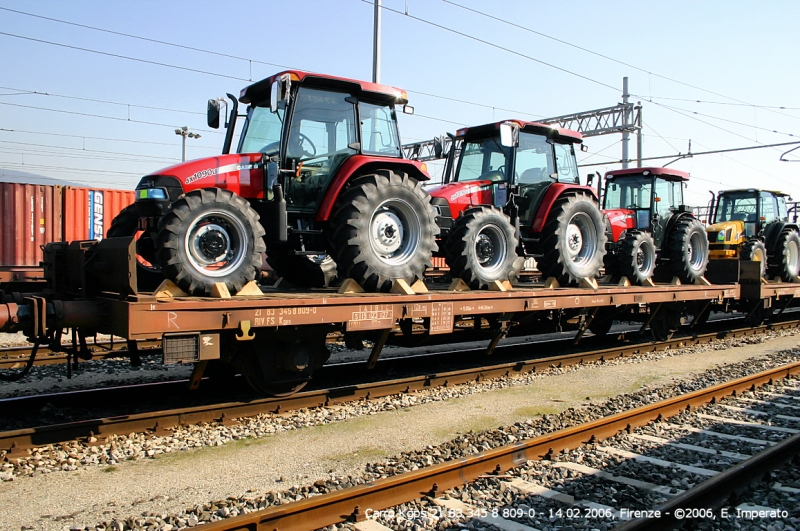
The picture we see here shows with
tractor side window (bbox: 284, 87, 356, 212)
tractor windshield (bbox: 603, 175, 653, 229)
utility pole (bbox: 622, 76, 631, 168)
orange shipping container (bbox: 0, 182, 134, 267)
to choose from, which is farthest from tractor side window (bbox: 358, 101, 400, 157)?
utility pole (bbox: 622, 76, 631, 168)

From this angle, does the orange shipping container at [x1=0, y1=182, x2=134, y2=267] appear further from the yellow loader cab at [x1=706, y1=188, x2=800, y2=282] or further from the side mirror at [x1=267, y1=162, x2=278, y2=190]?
the yellow loader cab at [x1=706, y1=188, x2=800, y2=282]

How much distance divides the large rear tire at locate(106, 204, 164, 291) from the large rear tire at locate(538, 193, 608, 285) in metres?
5.42

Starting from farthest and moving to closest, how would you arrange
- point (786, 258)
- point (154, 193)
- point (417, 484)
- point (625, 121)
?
point (625, 121)
point (786, 258)
point (154, 193)
point (417, 484)

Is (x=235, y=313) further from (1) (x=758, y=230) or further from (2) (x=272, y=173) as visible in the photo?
(1) (x=758, y=230)

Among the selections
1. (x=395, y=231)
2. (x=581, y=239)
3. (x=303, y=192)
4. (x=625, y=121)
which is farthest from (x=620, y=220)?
(x=625, y=121)

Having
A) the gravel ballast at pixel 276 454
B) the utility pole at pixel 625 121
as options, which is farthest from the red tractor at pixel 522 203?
the utility pole at pixel 625 121

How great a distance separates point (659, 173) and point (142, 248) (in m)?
10.2

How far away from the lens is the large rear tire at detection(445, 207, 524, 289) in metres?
8.09

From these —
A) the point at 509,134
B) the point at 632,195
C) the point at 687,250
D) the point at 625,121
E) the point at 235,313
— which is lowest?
the point at 235,313

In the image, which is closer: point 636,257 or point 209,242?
point 209,242

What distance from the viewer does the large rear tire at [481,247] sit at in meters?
8.09

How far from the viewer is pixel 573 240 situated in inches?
382

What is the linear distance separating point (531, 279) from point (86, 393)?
28.5ft

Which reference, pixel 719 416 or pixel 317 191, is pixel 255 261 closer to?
pixel 317 191
